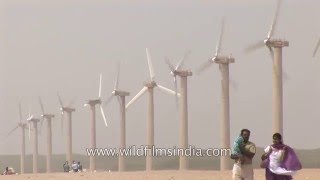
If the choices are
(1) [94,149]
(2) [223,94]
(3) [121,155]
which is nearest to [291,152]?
(2) [223,94]

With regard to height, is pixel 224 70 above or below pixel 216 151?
above

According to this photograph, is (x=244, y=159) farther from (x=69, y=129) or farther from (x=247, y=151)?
(x=69, y=129)

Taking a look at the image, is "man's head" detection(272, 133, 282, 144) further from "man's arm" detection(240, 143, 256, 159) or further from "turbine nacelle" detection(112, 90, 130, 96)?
"turbine nacelle" detection(112, 90, 130, 96)

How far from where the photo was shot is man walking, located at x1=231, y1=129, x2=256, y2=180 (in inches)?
818

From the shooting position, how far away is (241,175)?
68.4 ft

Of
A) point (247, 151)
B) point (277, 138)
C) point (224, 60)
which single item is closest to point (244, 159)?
point (247, 151)

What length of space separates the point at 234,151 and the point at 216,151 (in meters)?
70.3

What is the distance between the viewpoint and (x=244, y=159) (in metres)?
20.9

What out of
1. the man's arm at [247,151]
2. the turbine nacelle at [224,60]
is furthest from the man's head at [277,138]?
the turbine nacelle at [224,60]

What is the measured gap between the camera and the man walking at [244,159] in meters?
20.8

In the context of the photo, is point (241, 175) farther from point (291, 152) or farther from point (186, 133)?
point (186, 133)

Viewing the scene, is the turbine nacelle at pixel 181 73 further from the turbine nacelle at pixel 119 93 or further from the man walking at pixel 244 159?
the man walking at pixel 244 159

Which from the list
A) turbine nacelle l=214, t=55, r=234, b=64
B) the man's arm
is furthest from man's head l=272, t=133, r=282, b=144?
turbine nacelle l=214, t=55, r=234, b=64

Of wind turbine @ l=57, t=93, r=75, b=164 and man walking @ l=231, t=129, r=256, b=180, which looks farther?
wind turbine @ l=57, t=93, r=75, b=164
